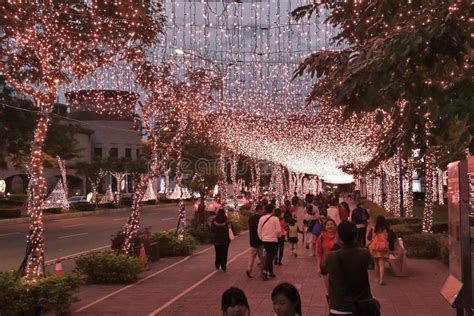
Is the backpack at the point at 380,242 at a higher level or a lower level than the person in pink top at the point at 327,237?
lower

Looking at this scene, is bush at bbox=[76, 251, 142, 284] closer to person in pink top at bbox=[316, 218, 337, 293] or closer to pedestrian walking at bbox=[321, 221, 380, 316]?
person in pink top at bbox=[316, 218, 337, 293]

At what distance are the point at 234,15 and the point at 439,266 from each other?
301 inches

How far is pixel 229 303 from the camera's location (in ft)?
13.5

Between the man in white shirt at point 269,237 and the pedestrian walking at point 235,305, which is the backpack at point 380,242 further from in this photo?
the pedestrian walking at point 235,305

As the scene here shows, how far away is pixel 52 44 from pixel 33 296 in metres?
4.39

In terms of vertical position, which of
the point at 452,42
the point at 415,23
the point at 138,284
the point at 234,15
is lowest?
the point at 138,284

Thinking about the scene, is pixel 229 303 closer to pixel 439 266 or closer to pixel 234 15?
pixel 234 15

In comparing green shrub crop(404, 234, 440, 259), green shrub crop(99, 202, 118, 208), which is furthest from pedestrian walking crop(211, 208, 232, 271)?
green shrub crop(99, 202, 118, 208)

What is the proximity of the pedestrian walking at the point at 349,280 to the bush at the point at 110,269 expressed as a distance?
7.50 m

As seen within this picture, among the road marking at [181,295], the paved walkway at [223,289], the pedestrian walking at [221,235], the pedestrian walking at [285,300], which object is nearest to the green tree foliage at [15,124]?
the pedestrian walking at [221,235]

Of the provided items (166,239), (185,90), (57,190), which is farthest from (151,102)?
(57,190)

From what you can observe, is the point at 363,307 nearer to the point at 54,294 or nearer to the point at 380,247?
the point at 54,294

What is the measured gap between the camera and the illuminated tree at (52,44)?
10.2 meters

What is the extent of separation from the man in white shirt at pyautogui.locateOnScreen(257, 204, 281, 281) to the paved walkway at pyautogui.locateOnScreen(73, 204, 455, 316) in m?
0.25
